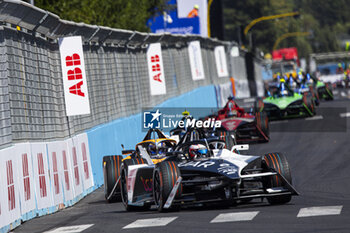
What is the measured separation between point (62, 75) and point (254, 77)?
57144 millimetres

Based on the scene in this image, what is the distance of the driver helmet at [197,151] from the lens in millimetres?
12734

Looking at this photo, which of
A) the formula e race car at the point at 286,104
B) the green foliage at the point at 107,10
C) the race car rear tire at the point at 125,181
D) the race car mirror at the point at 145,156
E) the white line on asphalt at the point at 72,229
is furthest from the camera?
the formula e race car at the point at 286,104

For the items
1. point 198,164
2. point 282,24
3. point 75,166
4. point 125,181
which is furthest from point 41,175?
point 282,24

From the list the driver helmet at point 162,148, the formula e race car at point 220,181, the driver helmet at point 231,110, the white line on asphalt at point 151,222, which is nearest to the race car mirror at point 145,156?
the formula e race car at point 220,181

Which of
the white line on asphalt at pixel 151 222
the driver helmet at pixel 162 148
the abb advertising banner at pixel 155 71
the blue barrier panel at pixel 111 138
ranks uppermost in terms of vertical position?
the abb advertising banner at pixel 155 71

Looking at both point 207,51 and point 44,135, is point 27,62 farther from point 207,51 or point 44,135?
point 207,51

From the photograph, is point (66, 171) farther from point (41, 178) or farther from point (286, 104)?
point (286, 104)

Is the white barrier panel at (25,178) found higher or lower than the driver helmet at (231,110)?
lower

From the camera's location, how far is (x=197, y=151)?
42.0 feet

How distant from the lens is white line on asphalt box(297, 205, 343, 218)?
10.2 meters

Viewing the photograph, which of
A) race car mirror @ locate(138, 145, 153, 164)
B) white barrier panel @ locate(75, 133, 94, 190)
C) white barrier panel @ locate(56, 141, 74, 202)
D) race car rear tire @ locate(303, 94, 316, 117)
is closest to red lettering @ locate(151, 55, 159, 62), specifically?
race car rear tire @ locate(303, 94, 316, 117)

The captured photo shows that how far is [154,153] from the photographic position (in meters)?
15.3

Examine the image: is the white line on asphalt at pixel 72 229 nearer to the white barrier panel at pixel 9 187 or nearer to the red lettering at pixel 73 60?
the white barrier panel at pixel 9 187

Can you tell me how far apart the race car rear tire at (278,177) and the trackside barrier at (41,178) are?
129 inches
